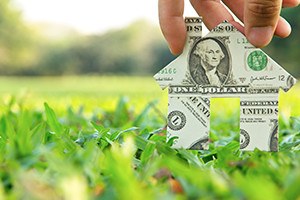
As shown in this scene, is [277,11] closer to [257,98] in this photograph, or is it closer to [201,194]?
[257,98]

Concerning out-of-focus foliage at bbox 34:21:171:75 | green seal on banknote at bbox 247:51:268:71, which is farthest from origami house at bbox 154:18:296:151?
out-of-focus foliage at bbox 34:21:171:75

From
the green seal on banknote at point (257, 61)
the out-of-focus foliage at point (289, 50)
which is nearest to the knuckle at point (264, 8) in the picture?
the green seal on banknote at point (257, 61)

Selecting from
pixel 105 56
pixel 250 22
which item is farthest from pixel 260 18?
pixel 105 56

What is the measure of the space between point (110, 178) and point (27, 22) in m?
44.3

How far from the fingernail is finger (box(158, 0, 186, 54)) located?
193 millimetres

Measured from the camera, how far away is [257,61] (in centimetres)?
151

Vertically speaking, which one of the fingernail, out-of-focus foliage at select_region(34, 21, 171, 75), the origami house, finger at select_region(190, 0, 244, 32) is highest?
finger at select_region(190, 0, 244, 32)

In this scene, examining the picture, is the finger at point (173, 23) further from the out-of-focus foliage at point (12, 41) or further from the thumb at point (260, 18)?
the out-of-focus foliage at point (12, 41)

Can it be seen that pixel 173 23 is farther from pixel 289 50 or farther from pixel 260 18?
pixel 289 50

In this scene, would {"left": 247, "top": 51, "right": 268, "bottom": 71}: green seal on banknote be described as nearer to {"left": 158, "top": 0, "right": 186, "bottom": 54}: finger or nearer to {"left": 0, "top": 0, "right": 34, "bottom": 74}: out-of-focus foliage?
{"left": 158, "top": 0, "right": 186, "bottom": 54}: finger

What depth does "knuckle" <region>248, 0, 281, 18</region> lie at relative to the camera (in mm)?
1495

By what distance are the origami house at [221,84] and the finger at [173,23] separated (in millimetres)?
24

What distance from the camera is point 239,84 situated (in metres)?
1.51

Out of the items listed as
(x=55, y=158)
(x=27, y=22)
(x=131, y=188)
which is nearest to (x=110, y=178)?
(x=55, y=158)
